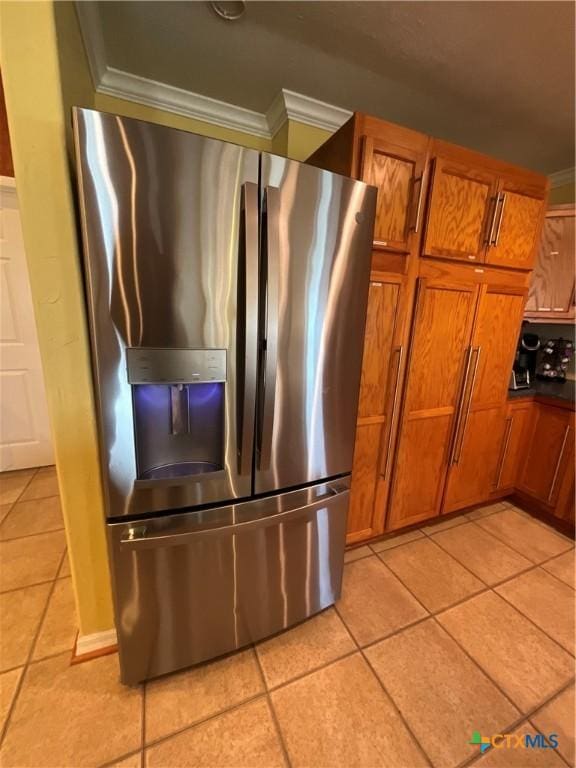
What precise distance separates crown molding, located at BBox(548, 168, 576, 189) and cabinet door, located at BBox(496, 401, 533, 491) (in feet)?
6.22

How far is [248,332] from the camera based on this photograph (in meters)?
1.00

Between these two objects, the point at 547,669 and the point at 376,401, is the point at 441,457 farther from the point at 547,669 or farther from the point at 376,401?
the point at 547,669

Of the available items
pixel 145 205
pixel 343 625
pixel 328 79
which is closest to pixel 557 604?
pixel 343 625

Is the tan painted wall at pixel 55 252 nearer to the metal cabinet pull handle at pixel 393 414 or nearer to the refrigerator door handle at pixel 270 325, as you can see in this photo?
the refrigerator door handle at pixel 270 325

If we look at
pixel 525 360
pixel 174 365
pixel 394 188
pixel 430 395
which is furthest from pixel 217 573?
pixel 525 360

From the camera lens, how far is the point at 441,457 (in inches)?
78.8

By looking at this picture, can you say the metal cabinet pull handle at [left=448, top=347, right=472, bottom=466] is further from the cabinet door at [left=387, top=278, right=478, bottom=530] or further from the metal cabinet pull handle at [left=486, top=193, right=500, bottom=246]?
the metal cabinet pull handle at [left=486, top=193, right=500, bottom=246]

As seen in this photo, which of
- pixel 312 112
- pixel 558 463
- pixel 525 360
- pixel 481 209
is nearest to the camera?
pixel 481 209

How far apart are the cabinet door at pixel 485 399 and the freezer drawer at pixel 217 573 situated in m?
1.08

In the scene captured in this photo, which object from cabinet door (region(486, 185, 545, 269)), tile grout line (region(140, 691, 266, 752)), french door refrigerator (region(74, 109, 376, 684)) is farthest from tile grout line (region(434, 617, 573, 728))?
cabinet door (region(486, 185, 545, 269))

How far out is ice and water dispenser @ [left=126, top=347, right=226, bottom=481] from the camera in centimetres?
94

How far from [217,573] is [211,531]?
0.20m

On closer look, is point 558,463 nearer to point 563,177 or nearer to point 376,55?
point 563,177

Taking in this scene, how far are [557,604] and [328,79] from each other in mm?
3000
